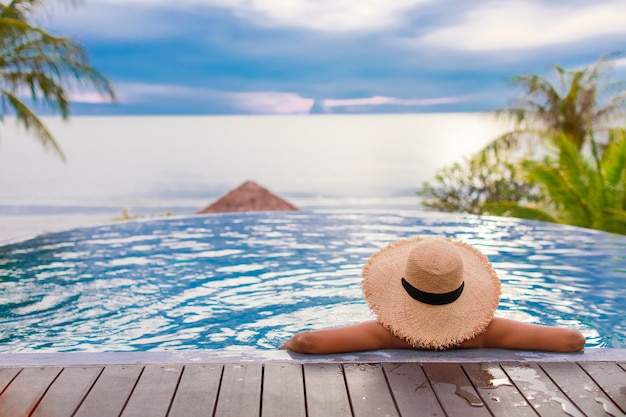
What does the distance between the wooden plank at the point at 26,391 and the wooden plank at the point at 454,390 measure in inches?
55.4

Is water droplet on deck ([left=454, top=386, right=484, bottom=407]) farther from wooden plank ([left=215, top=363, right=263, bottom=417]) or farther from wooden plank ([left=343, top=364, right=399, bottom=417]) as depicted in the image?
wooden plank ([left=215, top=363, right=263, bottom=417])

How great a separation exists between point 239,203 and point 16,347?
788 cm

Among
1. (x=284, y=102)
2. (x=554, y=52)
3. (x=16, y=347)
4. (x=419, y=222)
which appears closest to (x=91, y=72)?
(x=419, y=222)

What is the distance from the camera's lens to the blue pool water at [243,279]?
14.4ft

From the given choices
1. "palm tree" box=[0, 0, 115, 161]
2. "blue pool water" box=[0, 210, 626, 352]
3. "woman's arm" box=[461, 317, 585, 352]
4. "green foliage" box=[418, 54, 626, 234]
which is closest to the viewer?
"woman's arm" box=[461, 317, 585, 352]

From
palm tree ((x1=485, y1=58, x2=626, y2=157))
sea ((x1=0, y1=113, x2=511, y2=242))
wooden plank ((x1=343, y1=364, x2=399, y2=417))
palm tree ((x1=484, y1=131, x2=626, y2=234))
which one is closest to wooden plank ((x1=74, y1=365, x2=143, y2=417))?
wooden plank ((x1=343, y1=364, x2=399, y2=417))

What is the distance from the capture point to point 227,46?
37.1 m

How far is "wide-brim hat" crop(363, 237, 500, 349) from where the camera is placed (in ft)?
9.41

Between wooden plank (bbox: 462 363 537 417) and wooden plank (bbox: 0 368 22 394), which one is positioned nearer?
wooden plank (bbox: 462 363 537 417)

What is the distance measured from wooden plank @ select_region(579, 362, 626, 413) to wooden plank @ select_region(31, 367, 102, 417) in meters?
1.86

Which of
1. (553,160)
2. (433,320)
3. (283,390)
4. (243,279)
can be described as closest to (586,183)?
(553,160)

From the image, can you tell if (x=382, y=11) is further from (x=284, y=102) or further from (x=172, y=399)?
(x=172, y=399)

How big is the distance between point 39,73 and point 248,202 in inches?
162

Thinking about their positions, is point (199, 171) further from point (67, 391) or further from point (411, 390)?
point (411, 390)
